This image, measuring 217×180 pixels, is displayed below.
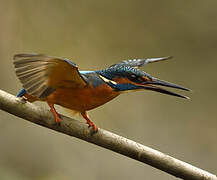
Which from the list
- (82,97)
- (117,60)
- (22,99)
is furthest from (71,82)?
(117,60)

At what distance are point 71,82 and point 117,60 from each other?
3.37 meters

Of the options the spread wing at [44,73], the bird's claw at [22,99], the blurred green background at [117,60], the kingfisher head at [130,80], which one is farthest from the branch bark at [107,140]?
the blurred green background at [117,60]

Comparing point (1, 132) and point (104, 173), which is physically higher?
point (1, 132)

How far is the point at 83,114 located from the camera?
9.96 ft

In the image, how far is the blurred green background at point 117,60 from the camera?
5.08m

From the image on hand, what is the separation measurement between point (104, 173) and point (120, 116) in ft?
2.65

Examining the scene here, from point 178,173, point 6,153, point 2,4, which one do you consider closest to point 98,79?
point 178,173

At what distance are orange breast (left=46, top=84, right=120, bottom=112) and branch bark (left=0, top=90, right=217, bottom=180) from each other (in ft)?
0.70

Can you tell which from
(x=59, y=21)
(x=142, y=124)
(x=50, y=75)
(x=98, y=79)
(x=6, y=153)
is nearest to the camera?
(x=50, y=75)

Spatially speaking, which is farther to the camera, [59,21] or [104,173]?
[59,21]

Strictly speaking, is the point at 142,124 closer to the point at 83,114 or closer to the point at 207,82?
the point at 207,82

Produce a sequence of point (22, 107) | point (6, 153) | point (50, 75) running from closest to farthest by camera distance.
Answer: point (22, 107) → point (50, 75) → point (6, 153)

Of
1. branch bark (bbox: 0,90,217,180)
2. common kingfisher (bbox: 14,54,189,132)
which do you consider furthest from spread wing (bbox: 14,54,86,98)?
branch bark (bbox: 0,90,217,180)

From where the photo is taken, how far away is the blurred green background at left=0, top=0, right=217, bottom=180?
5.08 meters
